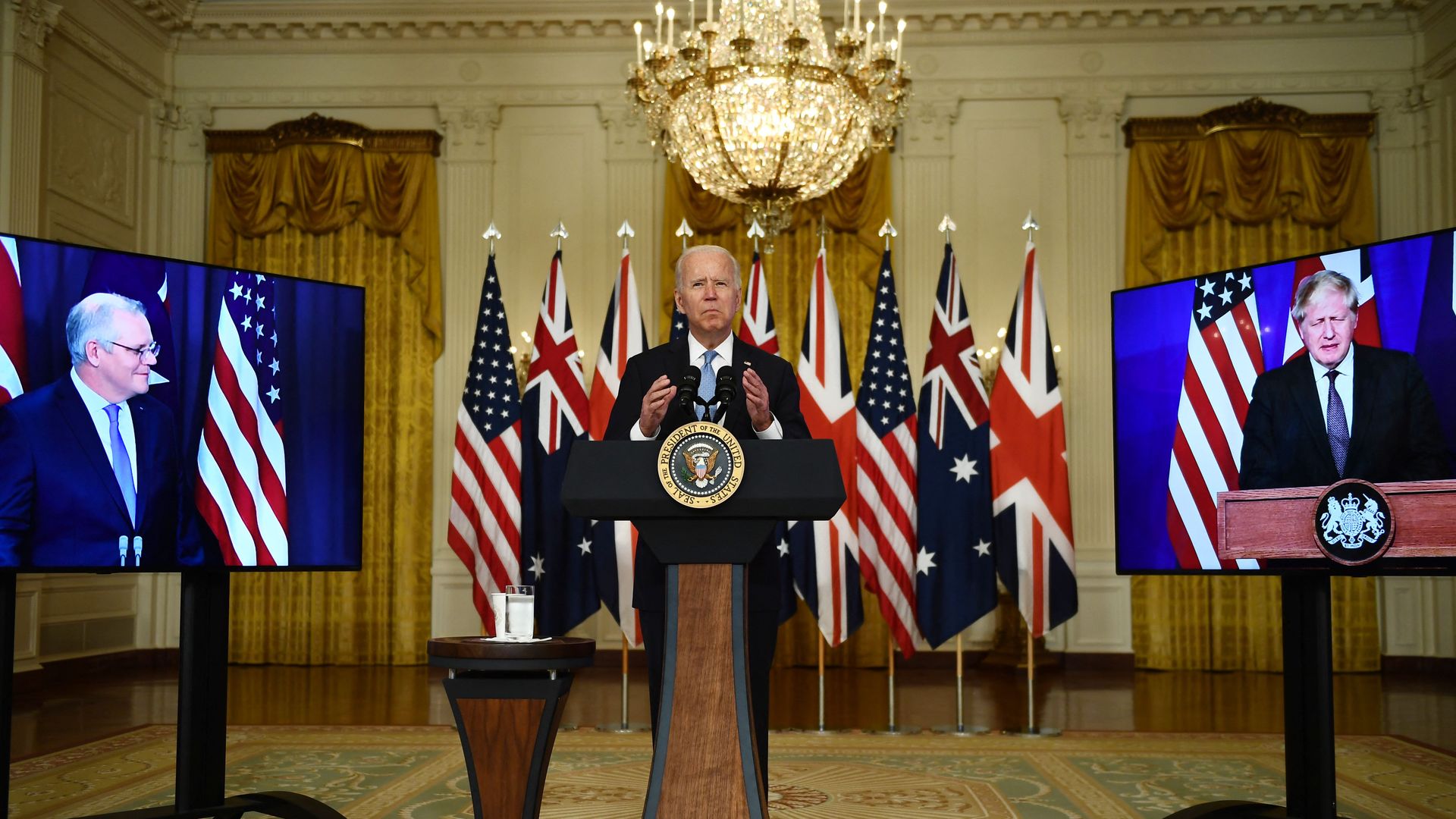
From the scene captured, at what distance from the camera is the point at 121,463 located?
135 inches

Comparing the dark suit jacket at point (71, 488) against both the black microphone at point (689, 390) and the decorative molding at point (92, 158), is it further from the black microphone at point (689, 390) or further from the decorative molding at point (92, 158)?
the decorative molding at point (92, 158)

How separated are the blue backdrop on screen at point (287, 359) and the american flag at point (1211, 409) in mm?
2637

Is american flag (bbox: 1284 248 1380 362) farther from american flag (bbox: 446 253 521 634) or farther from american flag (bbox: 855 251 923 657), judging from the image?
american flag (bbox: 446 253 521 634)

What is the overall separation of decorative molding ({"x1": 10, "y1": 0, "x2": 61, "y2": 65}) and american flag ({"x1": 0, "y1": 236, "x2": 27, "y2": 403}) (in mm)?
6411

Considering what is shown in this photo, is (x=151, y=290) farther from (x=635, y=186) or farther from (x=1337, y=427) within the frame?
(x=635, y=186)

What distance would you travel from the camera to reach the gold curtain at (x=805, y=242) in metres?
10.3

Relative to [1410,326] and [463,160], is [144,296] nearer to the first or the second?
[1410,326]

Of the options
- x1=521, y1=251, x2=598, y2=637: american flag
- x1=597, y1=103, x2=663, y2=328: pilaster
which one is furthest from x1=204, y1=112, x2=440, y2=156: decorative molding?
x1=521, y1=251, x2=598, y2=637: american flag

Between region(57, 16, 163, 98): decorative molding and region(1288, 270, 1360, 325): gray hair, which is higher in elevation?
region(57, 16, 163, 98): decorative molding

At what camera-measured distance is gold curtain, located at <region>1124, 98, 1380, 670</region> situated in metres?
9.88

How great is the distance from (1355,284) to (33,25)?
8.95 m

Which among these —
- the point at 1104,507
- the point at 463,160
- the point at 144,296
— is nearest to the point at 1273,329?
the point at 144,296

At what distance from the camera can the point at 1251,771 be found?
5379 mm

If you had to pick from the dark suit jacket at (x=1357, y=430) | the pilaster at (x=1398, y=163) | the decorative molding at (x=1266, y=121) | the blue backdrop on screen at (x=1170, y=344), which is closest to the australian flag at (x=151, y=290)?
the blue backdrop on screen at (x=1170, y=344)
